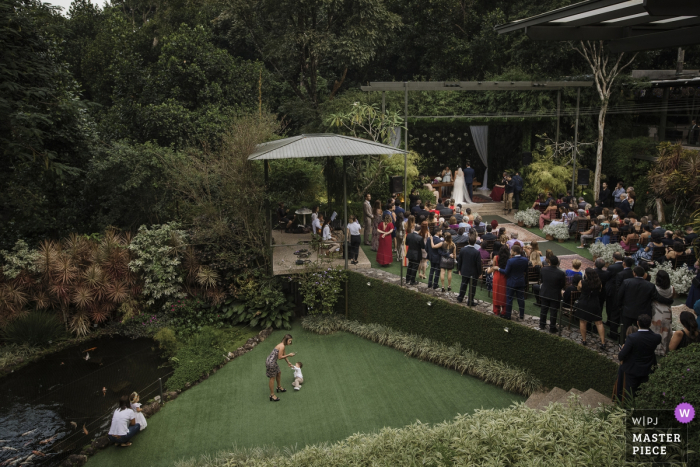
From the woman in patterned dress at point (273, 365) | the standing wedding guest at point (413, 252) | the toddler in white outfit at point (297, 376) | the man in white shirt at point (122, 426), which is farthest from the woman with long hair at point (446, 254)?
the man in white shirt at point (122, 426)

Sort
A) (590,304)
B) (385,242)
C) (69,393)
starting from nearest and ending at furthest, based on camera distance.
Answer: (590,304), (69,393), (385,242)

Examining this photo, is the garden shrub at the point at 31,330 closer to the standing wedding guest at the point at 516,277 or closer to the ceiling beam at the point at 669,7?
the standing wedding guest at the point at 516,277

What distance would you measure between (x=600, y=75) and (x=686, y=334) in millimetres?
14016

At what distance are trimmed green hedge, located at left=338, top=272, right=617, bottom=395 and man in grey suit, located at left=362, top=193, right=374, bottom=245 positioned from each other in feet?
8.27

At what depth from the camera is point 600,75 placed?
1808 centimetres

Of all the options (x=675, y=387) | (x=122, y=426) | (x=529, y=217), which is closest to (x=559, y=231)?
(x=529, y=217)

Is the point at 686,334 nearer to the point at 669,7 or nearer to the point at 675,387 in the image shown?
the point at 675,387

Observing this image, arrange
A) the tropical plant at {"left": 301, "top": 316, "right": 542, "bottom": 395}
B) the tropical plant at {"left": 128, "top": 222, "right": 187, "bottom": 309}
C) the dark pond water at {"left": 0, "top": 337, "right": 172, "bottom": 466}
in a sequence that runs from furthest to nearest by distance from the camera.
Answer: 1. the tropical plant at {"left": 128, "top": 222, "right": 187, "bottom": 309}
2. the tropical plant at {"left": 301, "top": 316, "right": 542, "bottom": 395}
3. the dark pond water at {"left": 0, "top": 337, "right": 172, "bottom": 466}

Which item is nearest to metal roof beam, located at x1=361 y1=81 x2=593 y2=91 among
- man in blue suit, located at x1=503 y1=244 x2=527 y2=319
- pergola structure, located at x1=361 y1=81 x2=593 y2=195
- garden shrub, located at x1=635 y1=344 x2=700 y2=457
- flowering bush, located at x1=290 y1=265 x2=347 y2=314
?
pergola structure, located at x1=361 y1=81 x2=593 y2=195

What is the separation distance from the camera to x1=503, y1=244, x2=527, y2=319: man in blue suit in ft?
29.3

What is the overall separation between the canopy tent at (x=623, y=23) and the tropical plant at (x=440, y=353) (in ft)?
17.9

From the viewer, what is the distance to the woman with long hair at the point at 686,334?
6438 mm

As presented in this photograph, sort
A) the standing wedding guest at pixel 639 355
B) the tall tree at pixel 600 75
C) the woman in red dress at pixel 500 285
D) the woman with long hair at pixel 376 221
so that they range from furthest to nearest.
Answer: the tall tree at pixel 600 75
the woman with long hair at pixel 376 221
the woman in red dress at pixel 500 285
the standing wedding guest at pixel 639 355

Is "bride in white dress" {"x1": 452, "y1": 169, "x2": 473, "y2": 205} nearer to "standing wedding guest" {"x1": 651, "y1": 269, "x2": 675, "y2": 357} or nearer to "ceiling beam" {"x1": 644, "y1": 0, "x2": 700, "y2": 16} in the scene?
"standing wedding guest" {"x1": 651, "y1": 269, "x2": 675, "y2": 357}
